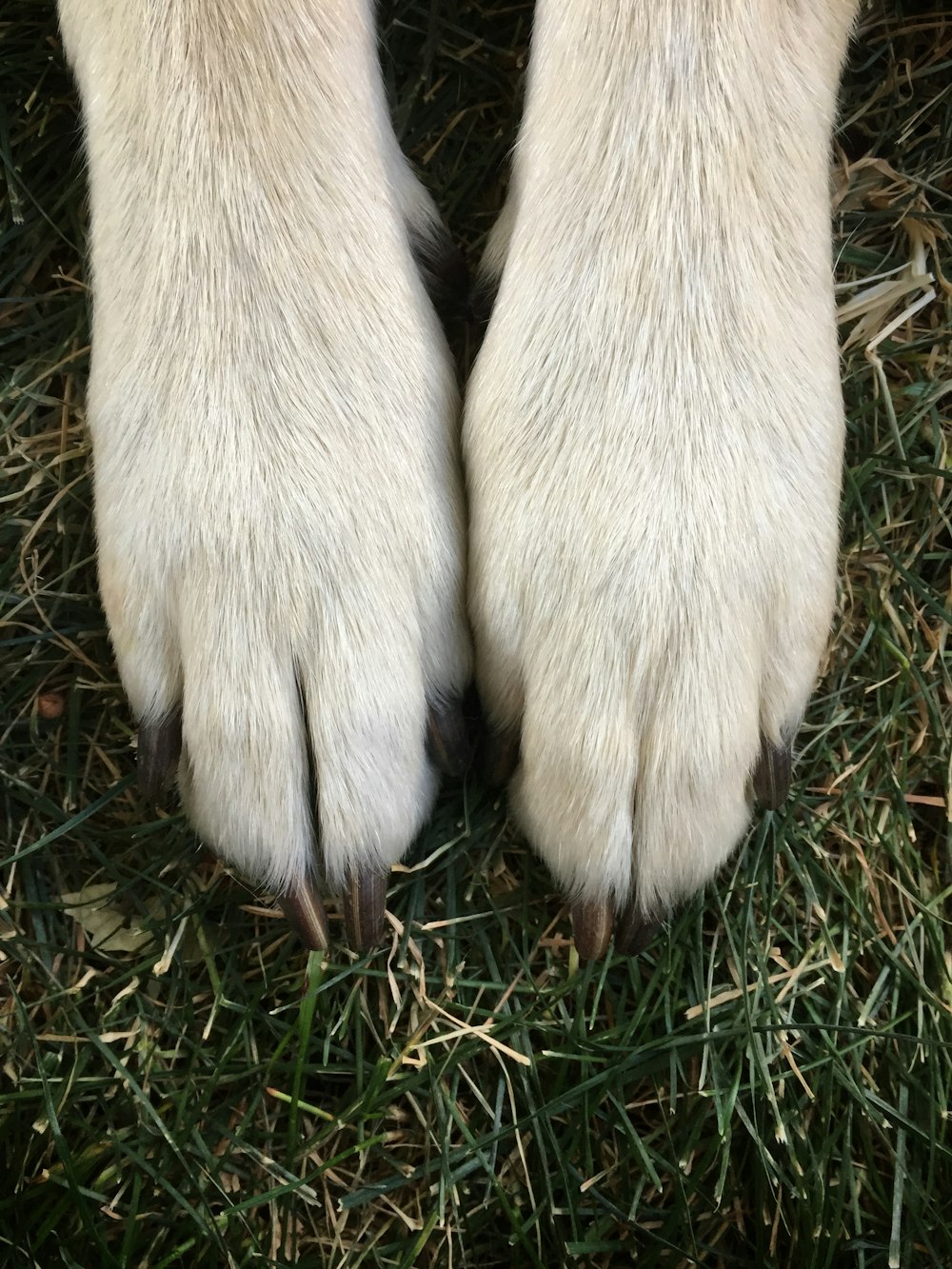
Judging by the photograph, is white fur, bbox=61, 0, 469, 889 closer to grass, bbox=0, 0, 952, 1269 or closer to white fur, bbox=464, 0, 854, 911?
white fur, bbox=464, 0, 854, 911

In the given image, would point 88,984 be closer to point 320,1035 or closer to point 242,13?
point 320,1035

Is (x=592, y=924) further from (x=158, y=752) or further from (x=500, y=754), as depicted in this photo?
(x=158, y=752)

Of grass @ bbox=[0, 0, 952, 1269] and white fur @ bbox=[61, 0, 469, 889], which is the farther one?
grass @ bbox=[0, 0, 952, 1269]

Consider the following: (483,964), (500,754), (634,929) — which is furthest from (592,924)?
(483,964)

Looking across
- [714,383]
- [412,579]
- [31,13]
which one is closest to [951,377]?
[714,383]

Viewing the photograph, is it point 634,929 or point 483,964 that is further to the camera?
point 483,964

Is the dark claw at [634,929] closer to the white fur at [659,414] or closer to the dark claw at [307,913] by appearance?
the white fur at [659,414]

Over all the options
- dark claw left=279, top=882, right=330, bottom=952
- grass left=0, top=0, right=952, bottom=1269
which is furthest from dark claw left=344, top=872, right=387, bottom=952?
grass left=0, top=0, right=952, bottom=1269
